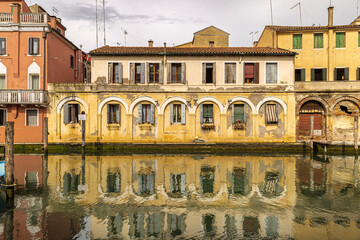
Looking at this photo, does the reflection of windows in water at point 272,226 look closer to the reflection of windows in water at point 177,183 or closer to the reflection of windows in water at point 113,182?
the reflection of windows in water at point 177,183

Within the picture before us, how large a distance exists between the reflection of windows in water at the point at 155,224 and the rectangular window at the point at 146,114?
47.9 ft

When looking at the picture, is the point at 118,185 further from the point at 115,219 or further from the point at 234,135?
the point at 234,135

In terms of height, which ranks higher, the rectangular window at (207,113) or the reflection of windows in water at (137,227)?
the rectangular window at (207,113)

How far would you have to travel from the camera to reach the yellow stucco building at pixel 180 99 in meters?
22.8

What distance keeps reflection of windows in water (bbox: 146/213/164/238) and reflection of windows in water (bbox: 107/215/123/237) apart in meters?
0.90

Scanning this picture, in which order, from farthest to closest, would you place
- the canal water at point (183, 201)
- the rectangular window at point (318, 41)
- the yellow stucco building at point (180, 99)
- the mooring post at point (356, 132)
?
the rectangular window at point (318, 41) < the yellow stucco building at point (180, 99) < the mooring post at point (356, 132) < the canal water at point (183, 201)

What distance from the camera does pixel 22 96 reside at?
21938mm

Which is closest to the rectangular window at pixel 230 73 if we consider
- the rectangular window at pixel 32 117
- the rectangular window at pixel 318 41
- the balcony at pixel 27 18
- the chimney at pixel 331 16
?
the rectangular window at pixel 318 41

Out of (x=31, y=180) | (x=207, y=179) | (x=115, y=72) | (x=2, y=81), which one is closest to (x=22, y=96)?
(x=2, y=81)

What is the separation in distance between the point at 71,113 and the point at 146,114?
6.92 metres

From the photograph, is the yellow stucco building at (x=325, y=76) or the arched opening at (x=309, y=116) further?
the arched opening at (x=309, y=116)

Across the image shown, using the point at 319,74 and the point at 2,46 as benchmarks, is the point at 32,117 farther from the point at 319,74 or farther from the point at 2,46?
the point at 319,74

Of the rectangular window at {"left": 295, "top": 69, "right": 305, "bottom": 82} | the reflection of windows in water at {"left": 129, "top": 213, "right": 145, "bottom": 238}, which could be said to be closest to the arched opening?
the rectangular window at {"left": 295, "top": 69, "right": 305, "bottom": 82}

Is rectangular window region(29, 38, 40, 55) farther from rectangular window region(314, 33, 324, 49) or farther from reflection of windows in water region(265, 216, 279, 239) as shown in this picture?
rectangular window region(314, 33, 324, 49)
